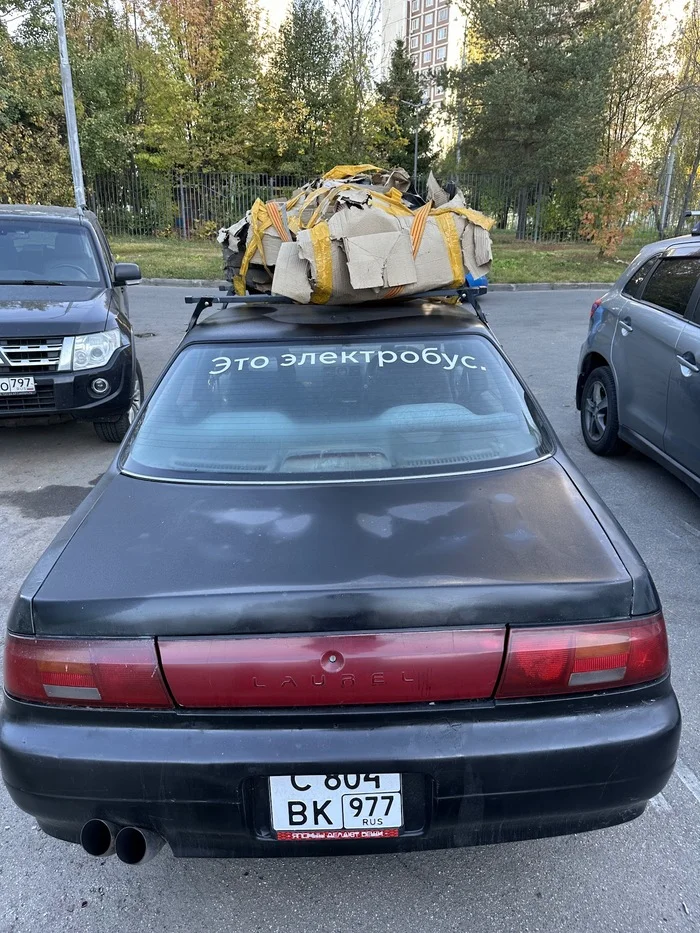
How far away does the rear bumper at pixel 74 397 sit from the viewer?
543cm

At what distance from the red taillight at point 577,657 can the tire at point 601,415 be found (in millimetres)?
3914

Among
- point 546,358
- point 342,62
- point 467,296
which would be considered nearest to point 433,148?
point 342,62

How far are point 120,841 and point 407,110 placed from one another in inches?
1395

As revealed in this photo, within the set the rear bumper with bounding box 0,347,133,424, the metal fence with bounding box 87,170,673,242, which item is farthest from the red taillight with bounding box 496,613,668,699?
the metal fence with bounding box 87,170,673,242

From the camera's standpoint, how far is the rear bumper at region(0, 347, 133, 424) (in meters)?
5.43

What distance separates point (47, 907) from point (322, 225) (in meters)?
2.72

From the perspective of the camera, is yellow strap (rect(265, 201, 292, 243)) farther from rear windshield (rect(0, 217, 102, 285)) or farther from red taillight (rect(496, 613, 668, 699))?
rear windshield (rect(0, 217, 102, 285))

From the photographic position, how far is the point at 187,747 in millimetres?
1717

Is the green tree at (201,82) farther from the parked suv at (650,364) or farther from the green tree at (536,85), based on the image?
the parked suv at (650,364)

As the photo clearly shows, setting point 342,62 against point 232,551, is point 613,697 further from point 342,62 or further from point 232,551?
point 342,62

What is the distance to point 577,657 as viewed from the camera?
1.75m

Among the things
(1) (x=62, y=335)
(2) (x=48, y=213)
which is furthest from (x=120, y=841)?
(2) (x=48, y=213)

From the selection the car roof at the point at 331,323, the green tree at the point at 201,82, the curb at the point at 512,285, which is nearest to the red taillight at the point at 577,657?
the car roof at the point at 331,323

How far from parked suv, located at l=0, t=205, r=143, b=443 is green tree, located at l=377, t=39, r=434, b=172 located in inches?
1035
